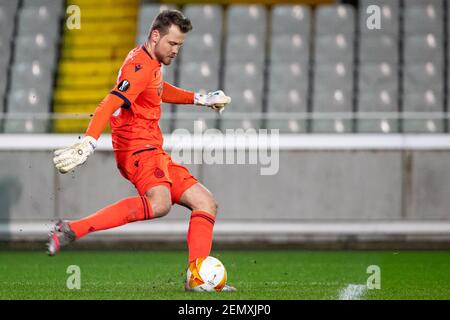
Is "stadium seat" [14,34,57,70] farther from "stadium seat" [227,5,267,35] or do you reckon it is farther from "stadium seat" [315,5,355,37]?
"stadium seat" [315,5,355,37]

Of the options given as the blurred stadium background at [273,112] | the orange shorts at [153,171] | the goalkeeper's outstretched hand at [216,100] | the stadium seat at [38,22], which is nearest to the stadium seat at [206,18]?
the blurred stadium background at [273,112]

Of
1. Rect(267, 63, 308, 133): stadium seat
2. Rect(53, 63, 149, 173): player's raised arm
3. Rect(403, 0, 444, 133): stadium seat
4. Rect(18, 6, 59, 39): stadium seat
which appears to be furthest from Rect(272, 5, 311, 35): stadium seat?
Rect(53, 63, 149, 173): player's raised arm

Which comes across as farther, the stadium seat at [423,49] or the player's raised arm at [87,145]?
the stadium seat at [423,49]

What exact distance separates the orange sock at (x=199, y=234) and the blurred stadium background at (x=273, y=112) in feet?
18.1

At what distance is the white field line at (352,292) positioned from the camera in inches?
265

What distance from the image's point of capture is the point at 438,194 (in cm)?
1280

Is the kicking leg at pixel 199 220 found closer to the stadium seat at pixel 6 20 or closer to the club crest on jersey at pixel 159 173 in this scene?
the club crest on jersey at pixel 159 173

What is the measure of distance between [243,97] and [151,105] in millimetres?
7200

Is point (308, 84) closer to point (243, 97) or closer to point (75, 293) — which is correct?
point (243, 97)

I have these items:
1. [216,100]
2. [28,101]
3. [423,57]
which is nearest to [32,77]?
[28,101]

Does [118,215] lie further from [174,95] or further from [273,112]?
[273,112]

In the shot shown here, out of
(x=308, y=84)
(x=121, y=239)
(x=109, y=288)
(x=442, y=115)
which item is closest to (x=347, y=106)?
(x=308, y=84)

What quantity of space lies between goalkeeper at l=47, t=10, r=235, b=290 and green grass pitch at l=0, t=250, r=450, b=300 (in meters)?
0.42

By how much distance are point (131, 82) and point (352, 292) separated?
76.4 inches
